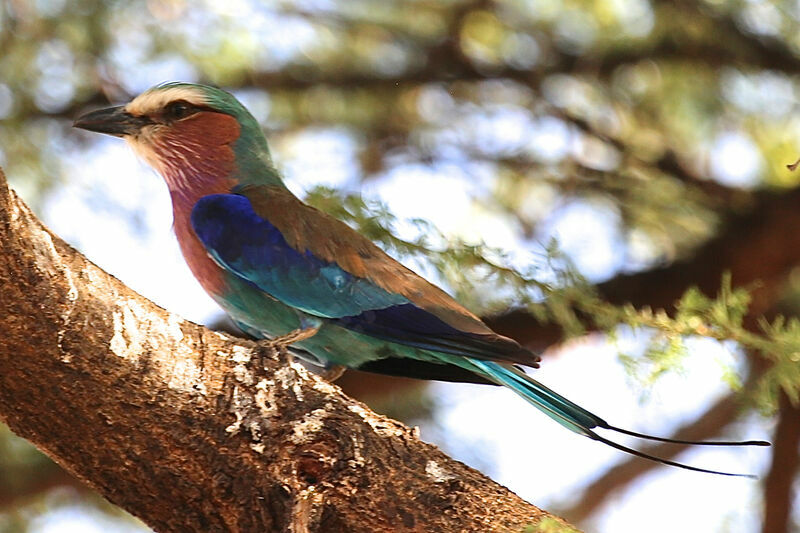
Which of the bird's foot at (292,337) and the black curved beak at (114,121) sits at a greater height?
the black curved beak at (114,121)

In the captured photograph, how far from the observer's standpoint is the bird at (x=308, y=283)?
2453 millimetres

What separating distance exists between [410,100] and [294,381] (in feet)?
8.77

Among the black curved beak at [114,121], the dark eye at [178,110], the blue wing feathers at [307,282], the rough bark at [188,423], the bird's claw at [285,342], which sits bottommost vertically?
the rough bark at [188,423]

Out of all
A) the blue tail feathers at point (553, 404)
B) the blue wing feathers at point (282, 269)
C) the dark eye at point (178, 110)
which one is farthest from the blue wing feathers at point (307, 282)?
the dark eye at point (178, 110)

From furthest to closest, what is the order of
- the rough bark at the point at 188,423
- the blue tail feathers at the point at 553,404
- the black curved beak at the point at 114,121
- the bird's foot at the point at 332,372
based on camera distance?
the black curved beak at the point at 114,121 < the bird's foot at the point at 332,372 < the blue tail feathers at the point at 553,404 < the rough bark at the point at 188,423

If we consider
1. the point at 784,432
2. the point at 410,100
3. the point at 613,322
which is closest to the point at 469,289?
the point at 613,322

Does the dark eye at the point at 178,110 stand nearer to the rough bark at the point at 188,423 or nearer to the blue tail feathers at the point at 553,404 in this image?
the rough bark at the point at 188,423

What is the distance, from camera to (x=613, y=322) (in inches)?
108

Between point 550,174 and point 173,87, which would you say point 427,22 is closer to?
point 550,174

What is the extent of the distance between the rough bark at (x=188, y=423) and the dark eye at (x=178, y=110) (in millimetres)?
801

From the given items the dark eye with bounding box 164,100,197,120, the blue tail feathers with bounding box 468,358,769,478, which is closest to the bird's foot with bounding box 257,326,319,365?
the blue tail feathers with bounding box 468,358,769,478

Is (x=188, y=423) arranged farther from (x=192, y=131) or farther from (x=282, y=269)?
(x=192, y=131)

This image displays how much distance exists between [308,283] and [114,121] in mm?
740

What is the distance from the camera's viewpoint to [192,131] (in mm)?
2928
